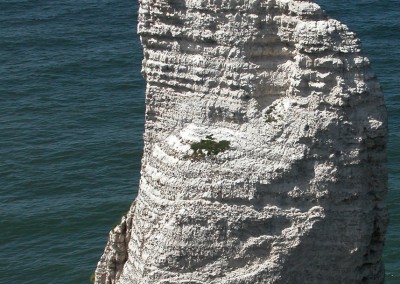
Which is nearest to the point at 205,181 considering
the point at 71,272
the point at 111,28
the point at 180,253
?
the point at 180,253

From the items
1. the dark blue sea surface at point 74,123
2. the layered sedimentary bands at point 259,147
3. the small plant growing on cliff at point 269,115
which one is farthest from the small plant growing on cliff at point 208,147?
the dark blue sea surface at point 74,123

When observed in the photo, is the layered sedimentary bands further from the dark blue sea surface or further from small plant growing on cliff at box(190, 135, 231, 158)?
the dark blue sea surface

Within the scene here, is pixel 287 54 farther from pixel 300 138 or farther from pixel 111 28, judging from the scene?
pixel 111 28

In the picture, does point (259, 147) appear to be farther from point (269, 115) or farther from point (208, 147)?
point (208, 147)

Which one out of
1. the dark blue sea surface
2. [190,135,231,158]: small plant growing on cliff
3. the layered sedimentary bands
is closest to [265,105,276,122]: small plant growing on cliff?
the layered sedimentary bands

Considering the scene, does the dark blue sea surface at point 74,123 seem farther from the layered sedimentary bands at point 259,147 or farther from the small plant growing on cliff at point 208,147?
the small plant growing on cliff at point 208,147

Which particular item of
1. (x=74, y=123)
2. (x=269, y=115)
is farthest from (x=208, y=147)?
(x=74, y=123)
